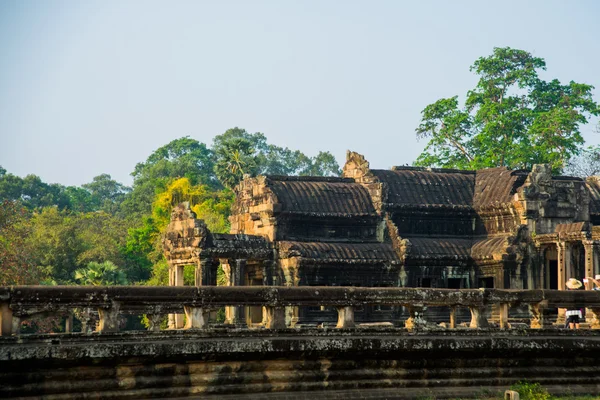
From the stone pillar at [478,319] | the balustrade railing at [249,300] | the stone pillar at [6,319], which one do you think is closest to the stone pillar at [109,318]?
the balustrade railing at [249,300]

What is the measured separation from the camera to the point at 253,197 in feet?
128

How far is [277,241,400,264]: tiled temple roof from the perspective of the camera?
3706 centimetres

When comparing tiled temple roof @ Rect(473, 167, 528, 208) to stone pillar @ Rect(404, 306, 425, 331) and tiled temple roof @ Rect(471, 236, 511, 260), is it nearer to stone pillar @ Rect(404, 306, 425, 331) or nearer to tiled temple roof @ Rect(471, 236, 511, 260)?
tiled temple roof @ Rect(471, 236, 511, 260)

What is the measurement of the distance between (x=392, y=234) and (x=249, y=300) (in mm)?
22892

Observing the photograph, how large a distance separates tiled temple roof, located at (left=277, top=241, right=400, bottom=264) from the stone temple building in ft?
0.14

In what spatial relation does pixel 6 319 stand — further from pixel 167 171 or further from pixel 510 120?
pixel 167 171

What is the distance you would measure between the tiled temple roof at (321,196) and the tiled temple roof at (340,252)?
107cm

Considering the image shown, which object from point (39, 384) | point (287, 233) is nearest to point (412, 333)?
point (39, 384)

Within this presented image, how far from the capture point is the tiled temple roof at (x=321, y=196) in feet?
126

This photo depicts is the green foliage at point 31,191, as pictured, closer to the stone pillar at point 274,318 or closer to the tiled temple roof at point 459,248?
the tiled temple roof at point 459,248

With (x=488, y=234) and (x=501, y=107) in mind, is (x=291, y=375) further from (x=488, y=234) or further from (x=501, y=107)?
(x=501, y=107)

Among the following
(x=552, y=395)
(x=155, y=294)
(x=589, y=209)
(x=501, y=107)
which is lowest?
(x=552, y=395)

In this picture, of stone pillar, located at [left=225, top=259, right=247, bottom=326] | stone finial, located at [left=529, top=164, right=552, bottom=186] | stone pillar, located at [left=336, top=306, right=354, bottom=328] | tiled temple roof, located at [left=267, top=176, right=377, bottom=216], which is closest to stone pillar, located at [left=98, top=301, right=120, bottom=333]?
stone pillar, located at [left=336, top=306, right=354, bottom=328]

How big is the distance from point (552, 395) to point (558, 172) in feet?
167
